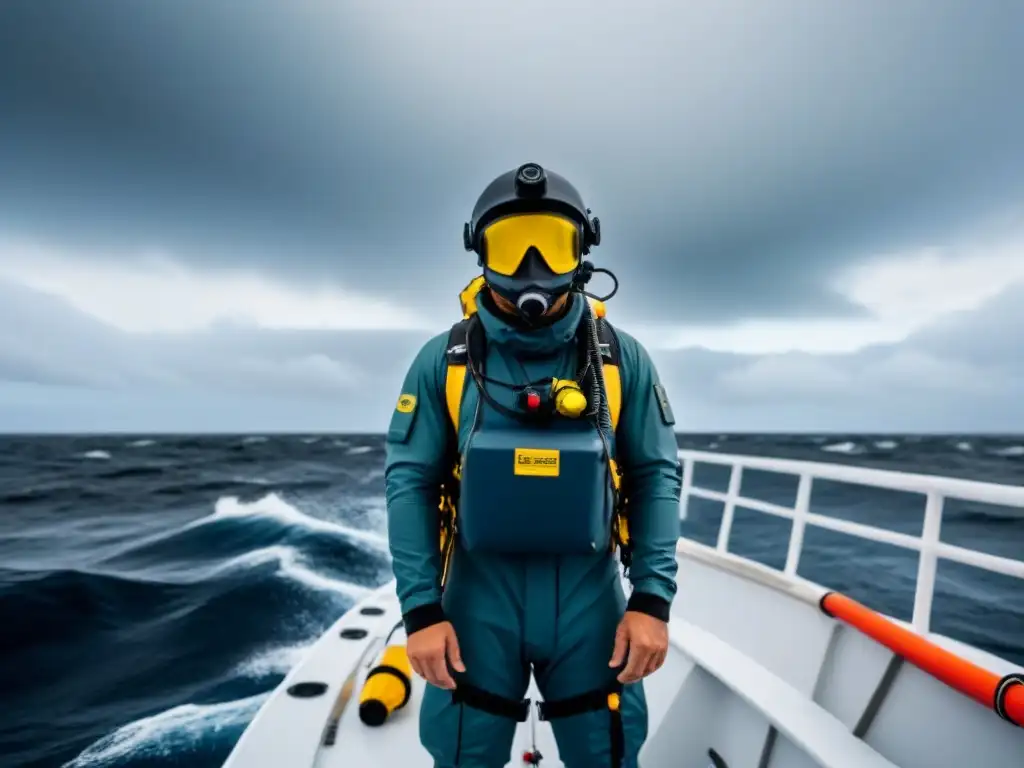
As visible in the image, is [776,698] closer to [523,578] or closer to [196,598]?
[523,578]

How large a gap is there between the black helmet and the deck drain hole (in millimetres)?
2617

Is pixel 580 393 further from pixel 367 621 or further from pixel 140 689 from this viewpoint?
pixel 140 689

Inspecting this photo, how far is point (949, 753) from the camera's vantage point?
6.65 feet

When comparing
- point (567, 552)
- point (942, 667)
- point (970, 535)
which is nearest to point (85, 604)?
point (567, 552)

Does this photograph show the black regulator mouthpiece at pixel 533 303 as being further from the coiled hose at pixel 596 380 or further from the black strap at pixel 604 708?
the black strap at pixel 604 708

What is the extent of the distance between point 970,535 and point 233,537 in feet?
62.9

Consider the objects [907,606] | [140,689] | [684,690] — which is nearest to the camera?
[684,690]

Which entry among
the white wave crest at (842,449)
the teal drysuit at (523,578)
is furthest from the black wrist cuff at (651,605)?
the white wave crest at (842,449)

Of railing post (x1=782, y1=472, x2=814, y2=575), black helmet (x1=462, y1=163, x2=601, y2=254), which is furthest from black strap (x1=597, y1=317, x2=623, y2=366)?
railing post (x1=782, y1=472, x2=814, y2=575)

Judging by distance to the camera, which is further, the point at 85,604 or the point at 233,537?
the point at 233,537

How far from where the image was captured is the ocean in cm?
530

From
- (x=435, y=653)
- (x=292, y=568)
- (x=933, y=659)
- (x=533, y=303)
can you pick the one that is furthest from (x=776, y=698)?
(x=292, y=568)

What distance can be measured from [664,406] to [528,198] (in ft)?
2.40

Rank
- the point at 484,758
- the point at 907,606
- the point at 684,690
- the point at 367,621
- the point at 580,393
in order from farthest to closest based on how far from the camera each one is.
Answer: the point at 907,606
the point at 367,621
the point at 684,690
the point at 484,758
the point at 580,393
